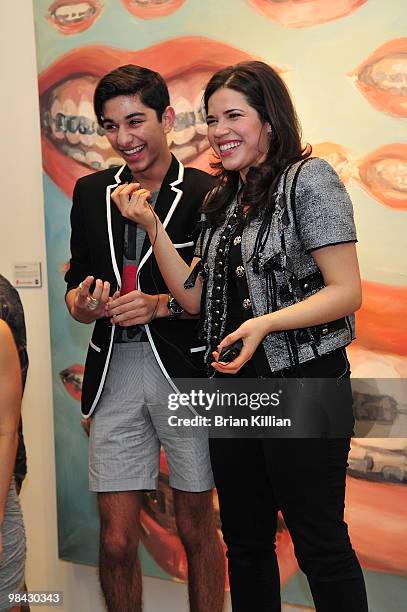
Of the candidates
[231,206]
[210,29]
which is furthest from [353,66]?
[231,206]

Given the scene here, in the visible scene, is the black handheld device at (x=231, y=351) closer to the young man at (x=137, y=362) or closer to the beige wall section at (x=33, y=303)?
the young man at (x=137, y=362)

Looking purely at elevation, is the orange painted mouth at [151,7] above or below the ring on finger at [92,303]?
above

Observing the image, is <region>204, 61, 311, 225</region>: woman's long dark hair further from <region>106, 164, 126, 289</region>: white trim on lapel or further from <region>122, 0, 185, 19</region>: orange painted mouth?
<region>122, 0, 185, 19</region>: orange painted mouth

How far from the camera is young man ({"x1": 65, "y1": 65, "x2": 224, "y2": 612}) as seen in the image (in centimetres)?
183

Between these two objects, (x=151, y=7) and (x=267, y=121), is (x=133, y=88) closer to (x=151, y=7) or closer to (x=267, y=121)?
(x=267, y=121)

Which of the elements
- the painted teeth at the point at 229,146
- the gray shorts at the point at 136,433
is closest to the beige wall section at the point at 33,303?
the gray shorts at the point at 136,433

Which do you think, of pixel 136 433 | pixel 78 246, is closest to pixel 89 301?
pixel 78 246

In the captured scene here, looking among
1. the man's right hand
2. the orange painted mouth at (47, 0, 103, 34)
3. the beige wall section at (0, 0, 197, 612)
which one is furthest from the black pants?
the orange painted mouth at (47, 0, 103, 34)

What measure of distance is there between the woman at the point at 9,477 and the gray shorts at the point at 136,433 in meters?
0.27

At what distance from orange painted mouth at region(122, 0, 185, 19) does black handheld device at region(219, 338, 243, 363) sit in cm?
126

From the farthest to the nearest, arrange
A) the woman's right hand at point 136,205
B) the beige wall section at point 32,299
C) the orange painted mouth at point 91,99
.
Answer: the beige wall section at point 32,299
the orange painted mouth at point 91,99
the woman's right hand at point 136,205

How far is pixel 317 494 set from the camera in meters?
1.46

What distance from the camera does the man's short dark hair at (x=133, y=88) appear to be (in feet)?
5.98

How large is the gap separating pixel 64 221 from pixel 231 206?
3.23 ft
